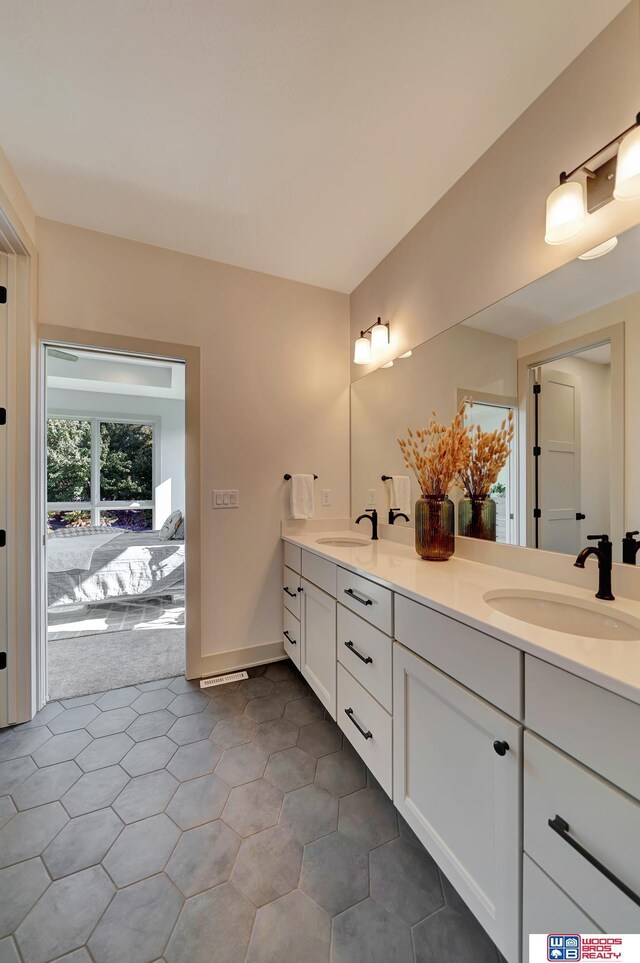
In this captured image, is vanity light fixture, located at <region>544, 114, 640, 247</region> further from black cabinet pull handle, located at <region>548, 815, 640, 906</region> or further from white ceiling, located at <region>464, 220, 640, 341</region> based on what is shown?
black cabinet pull handle, located at <region>548, 815, 640, 906</region>

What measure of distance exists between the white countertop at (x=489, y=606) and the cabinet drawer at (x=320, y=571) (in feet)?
0.15

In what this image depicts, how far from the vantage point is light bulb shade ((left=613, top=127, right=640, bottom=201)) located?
3.29ft

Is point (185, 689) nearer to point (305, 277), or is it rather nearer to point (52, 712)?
point (52, 712)

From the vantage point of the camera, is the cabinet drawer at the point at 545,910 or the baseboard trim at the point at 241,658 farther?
the baseboard trim at the point at 241,658

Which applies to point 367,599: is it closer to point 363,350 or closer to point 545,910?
point 545,910

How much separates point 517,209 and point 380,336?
93cm

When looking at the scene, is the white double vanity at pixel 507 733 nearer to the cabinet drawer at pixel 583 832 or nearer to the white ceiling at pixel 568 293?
the cabinet drawer at pixel 583 832

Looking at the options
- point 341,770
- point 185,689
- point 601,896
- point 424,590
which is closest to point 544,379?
point 424,590

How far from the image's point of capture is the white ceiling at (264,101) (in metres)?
1.11

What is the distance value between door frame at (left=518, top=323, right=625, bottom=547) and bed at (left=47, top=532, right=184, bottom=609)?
3.15 m

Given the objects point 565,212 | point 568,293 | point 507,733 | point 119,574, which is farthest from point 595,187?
point 119,574

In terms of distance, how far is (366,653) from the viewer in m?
1.40

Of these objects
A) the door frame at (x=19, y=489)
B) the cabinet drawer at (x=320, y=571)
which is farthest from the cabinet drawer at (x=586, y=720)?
the door frame at (x=19, y=489)

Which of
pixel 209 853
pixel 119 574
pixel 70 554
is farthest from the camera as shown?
pixel 119 574
